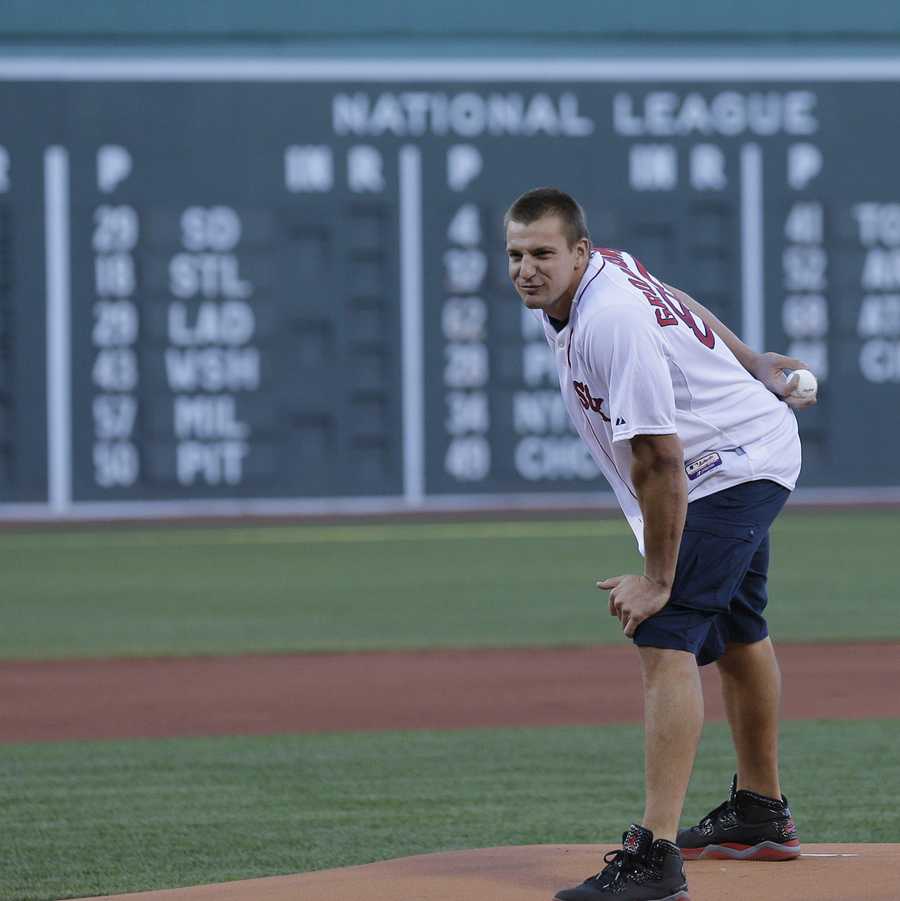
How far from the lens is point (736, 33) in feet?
60.8

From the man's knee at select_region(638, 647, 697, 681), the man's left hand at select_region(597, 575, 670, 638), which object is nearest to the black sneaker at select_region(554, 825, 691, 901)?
the man's knee at select_region(638, 647, 697, 681)

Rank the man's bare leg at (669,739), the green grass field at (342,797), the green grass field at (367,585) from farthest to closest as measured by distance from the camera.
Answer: the green grass field at (367,585) → the green grass field at (342,797) → the man's bare leg at (669,739)

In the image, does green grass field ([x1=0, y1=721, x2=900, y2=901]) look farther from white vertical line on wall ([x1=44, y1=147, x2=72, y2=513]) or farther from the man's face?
white vertical line on wall ([x1=44, y1=147, x2=72, y2=513])

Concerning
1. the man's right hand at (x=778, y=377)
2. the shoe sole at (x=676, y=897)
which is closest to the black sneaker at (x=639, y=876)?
the shoe sole at (x=676, y=897)

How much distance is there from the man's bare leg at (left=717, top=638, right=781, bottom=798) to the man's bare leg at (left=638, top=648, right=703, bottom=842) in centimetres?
42

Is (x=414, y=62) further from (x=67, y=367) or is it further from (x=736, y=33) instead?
(x=67, y=367)

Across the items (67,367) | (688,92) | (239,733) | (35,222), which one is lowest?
(239,733)

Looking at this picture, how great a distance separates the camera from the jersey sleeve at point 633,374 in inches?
157

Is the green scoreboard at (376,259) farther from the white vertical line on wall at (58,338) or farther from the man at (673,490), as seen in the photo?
the man at (673,490)

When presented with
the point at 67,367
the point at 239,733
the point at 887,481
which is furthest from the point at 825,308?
the point at 239,733

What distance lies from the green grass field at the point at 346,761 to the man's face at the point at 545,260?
159cm

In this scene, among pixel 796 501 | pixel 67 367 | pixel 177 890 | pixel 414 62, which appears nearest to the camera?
pixel 177 890

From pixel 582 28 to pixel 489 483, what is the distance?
4.58 metres

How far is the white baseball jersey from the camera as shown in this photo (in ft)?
13.1
